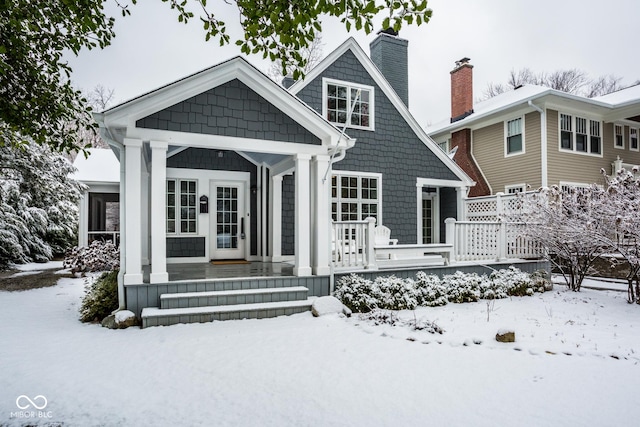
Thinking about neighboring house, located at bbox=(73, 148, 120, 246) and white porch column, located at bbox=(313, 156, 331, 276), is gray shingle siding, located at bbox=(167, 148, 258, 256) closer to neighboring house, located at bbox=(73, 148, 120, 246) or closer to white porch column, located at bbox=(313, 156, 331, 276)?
white porch column, located at bbox=(313, 156, 331, 276)

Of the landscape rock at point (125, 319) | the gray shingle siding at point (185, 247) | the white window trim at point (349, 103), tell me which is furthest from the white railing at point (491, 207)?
the landscape rock at point (125, 319)

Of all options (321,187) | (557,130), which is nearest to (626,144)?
(557,130)

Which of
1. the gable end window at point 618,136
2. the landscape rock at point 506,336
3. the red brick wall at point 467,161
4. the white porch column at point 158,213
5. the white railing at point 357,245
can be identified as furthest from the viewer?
the red brick wall at point 467,161

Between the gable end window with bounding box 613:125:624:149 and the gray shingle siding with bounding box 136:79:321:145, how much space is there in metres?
12.8

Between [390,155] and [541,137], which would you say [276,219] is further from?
[541,137]

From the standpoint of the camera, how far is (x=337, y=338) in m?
5.21

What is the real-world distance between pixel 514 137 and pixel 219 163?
9.90 m

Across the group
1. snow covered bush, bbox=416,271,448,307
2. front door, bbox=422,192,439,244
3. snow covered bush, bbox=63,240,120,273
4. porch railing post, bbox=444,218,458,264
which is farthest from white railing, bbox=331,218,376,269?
snow covered bush, bbox=63,240,120,273

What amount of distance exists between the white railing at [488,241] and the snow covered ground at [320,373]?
2.58 metres

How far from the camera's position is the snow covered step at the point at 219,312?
5715 mm

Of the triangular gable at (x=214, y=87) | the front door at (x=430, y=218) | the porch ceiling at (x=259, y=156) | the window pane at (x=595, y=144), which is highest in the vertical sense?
the window pane at (x=595, y=144)

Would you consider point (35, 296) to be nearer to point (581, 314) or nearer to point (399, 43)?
point (581, 314)

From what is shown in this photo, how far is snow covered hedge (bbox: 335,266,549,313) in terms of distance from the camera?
22.4 ft

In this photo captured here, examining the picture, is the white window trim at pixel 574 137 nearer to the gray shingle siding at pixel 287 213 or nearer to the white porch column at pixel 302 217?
the gray shingle siding at pixel 287 213
